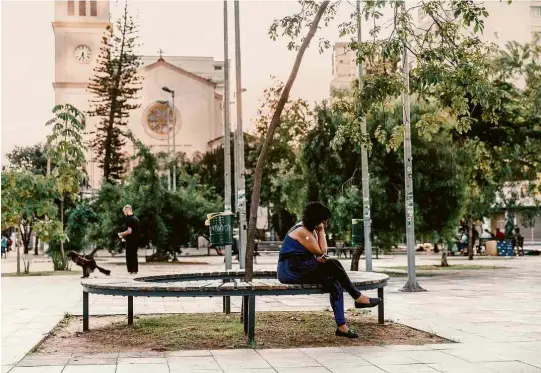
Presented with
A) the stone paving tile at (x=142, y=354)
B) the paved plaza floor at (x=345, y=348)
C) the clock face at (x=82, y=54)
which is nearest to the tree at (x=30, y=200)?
the paved plaza floor at (x=345, y=348)

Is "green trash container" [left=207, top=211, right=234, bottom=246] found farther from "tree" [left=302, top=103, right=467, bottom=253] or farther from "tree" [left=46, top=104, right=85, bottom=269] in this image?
"tree" [left=46, top=104, right=85, bottom=269]

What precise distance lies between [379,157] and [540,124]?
511cm

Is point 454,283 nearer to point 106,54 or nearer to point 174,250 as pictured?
point 174,250

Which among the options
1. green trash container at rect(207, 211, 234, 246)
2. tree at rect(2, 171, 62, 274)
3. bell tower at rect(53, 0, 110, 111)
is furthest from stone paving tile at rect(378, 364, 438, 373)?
bell tower at rect(53, 0, 110, 111)

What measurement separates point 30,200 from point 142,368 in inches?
776

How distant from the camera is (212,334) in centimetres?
969

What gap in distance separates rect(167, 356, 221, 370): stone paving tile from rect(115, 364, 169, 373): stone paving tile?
0.37 feet

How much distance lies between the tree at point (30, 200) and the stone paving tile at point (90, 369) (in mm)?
18427

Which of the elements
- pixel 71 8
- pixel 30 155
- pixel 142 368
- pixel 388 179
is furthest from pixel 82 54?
pixel 142 368

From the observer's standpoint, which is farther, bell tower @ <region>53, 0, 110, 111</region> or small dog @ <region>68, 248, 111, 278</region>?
bell tower @ <region>53, 0, 110, 111</region>

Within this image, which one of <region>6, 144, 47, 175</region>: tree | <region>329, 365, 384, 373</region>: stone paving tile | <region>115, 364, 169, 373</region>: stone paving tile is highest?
<region>6, 144, 47, 175</region>: tree

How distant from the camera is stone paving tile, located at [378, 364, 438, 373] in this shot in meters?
7.19

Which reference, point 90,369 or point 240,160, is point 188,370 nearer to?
point 90,369

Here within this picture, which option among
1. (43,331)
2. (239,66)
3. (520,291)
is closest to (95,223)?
(239,66)
